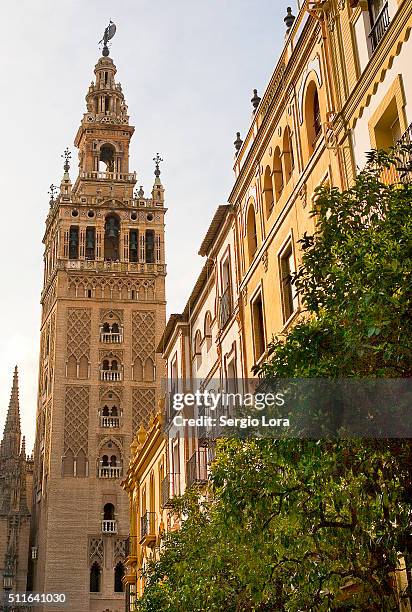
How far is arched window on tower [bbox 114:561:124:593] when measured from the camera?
5325cm

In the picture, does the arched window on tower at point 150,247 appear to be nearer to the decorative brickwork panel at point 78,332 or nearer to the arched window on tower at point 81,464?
the decorative brickwork panel at point 78,332

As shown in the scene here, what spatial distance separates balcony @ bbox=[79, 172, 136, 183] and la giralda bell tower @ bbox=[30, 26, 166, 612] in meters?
0.09

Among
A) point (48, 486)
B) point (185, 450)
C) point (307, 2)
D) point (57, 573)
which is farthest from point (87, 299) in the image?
point (307, 2)

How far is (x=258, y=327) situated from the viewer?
2120 cm

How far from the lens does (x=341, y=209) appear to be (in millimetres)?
10078

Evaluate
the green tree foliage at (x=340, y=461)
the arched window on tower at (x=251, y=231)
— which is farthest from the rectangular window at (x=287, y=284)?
the green tree foliage at (x=340, y=461)

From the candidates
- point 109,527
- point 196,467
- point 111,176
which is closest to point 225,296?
point 196,467

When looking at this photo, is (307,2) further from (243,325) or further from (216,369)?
(216,369)

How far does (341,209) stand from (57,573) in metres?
46.6

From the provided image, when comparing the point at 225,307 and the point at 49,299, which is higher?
the point at 49,299

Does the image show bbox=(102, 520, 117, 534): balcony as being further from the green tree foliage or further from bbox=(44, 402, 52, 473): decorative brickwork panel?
the green tree foliage

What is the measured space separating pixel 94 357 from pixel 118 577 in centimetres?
1317

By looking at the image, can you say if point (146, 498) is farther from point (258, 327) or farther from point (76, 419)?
point (76, 419)

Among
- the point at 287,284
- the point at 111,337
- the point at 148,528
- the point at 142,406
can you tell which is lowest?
the point at 148,528
